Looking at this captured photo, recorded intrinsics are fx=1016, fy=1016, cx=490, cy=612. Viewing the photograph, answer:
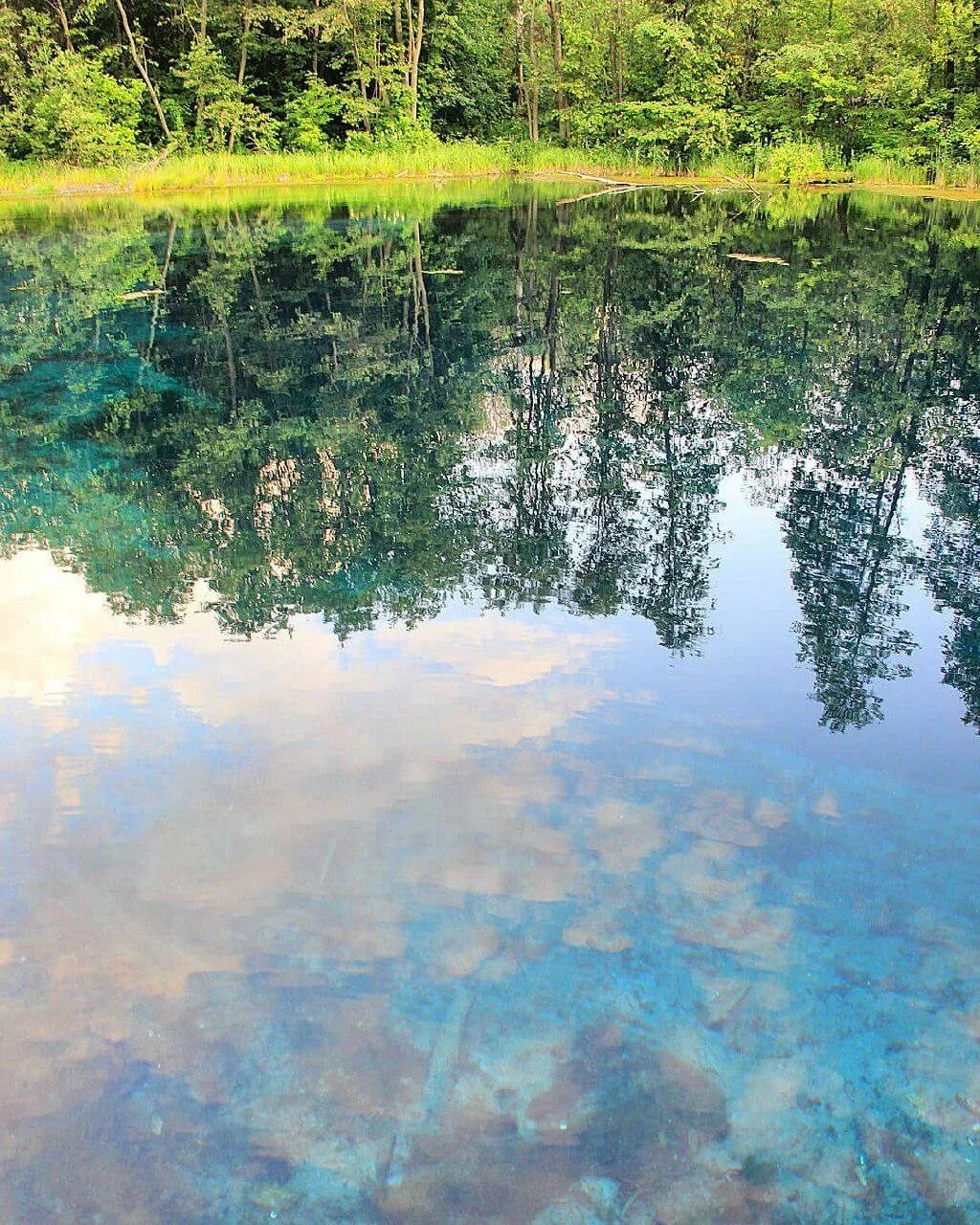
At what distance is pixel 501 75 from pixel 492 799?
3487 cm

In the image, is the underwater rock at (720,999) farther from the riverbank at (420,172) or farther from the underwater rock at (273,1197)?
the riverbank at (420,172)

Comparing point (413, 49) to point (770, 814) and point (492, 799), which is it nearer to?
point (492, 799)

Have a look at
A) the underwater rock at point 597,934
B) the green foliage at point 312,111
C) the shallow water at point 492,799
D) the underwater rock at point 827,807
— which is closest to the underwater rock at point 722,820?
the shallow water at point 492,799

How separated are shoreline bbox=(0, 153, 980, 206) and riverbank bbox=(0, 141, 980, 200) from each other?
2 cm

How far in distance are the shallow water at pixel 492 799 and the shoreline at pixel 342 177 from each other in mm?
17543

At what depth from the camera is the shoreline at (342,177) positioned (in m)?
23.0

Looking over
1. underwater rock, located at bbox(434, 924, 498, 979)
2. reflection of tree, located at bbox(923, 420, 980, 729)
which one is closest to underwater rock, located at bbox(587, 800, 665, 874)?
underwater rock, located at bbox(434, 924, 498, 979)

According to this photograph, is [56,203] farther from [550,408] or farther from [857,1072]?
[857,1072]

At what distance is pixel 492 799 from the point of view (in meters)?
3.53

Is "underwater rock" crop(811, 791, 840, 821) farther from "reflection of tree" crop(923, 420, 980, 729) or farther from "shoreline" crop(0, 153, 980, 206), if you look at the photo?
"shoreline" crop(0, 153, 980, 206)

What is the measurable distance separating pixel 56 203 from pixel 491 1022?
75.6 feet

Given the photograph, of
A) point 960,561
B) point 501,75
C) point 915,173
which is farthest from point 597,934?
point 501,75

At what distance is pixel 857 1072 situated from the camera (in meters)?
2.50

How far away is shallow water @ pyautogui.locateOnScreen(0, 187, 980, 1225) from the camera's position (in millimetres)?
2340
